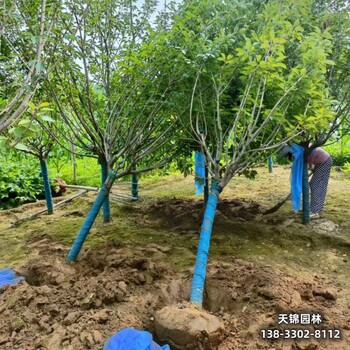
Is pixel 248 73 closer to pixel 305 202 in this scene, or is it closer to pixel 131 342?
pixel 131 342

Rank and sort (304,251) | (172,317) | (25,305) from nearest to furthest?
(172,317) < (25,305) < (304,251)

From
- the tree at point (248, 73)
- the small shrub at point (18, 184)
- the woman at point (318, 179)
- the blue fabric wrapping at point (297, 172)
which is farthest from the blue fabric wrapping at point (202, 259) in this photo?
the small shrub at point (18, 184)

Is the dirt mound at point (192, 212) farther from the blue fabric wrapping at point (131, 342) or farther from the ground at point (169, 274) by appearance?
the blue fabric wrapping at point (131, 342)

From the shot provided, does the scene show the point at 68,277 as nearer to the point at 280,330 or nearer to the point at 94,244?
the point at 94,244

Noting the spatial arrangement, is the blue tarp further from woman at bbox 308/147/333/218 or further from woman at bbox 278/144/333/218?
woman at bbox 308/147/333/218

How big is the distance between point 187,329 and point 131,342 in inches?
13.7

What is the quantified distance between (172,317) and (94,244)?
6.89ft

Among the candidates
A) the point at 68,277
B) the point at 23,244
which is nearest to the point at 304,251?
the point at 68,277

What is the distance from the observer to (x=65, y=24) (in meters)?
3.31

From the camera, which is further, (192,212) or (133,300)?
(192,212)

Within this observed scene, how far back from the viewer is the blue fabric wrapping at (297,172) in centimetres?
486

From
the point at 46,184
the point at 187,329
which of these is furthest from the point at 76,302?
the point at 46,184

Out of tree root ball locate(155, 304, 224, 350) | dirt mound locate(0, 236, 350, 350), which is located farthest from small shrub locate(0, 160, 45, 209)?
tree root ball locate(155, 304, 224, 350)

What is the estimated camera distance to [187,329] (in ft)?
7.13
